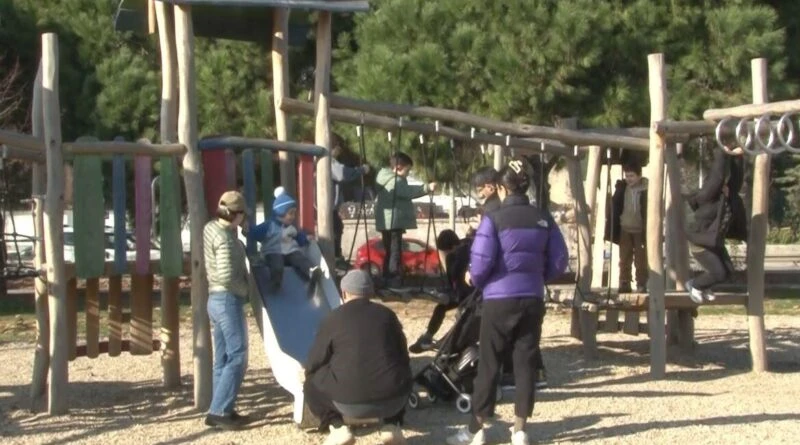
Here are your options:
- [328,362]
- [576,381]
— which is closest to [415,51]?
[576,381]

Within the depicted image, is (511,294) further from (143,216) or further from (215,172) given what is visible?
(143,216)

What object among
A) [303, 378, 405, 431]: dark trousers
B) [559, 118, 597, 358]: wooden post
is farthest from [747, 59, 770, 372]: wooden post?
[303, 378, 405, 431]: dark trousers

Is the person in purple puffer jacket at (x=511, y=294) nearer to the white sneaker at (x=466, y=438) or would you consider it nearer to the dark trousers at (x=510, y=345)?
the dark trousers at (x=510, y=345)

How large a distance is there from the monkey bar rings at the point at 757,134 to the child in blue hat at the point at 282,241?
3.40 meters

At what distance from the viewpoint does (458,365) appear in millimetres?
9938

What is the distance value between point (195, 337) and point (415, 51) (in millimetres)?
8732

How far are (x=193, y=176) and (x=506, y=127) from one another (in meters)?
3.16

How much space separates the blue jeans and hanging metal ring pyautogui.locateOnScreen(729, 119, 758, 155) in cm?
405

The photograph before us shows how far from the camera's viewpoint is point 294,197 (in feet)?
35.4

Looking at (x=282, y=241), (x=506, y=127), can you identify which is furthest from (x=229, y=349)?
(x=506, y=127)

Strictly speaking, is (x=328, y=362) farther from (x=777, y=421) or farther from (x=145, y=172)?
(x=777, y=421)

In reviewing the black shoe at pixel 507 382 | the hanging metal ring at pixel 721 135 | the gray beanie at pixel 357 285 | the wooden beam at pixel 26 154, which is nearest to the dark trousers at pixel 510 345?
the gray beanie at pixel 357 285

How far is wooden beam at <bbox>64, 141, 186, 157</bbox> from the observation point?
9508 mm

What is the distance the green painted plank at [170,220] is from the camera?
980 centimetres
